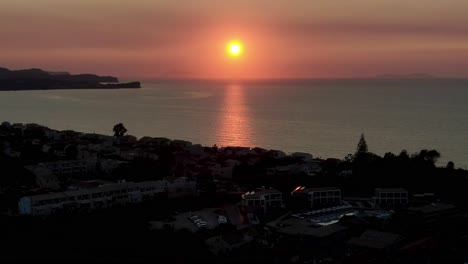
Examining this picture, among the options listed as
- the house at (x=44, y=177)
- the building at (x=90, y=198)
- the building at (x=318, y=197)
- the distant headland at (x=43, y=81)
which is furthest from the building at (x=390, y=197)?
the distant headland at (x=43, y=81)

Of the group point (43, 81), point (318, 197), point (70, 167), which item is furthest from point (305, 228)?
point (43, 81)

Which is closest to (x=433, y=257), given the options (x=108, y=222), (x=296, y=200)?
(x=296, y=200)

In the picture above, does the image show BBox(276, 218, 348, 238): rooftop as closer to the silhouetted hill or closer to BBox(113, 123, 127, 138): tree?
BBox(113, 123, 127, 138): tree

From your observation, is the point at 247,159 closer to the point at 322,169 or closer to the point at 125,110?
the point at 322,169

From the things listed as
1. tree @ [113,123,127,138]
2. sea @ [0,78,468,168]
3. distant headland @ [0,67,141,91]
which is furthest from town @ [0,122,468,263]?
distant headland @ [0,67,141,91]

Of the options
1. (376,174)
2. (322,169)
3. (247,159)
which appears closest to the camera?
(376,174)
